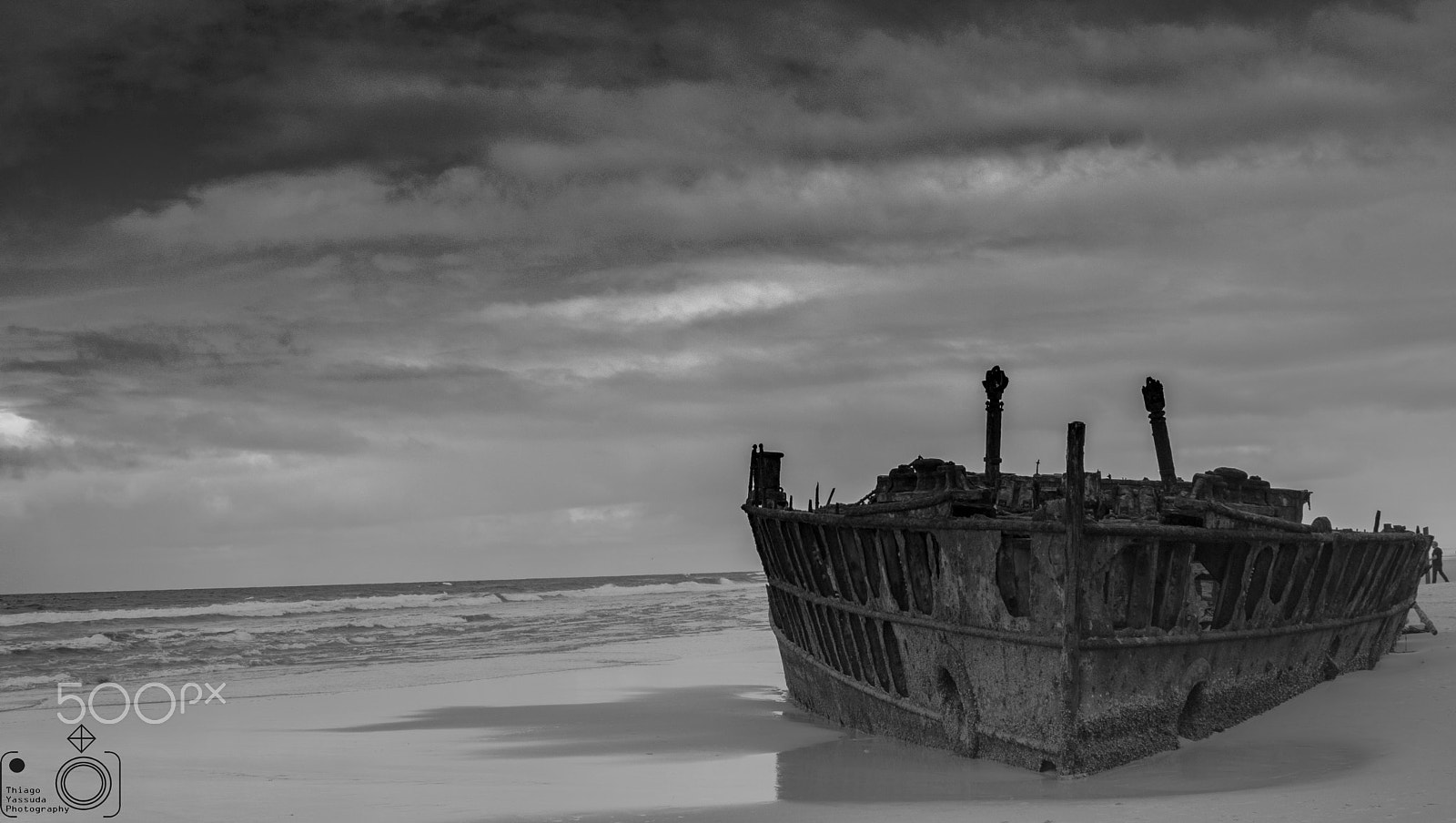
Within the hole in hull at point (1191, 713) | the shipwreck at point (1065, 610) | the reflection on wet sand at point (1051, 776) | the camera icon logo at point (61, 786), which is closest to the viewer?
the reflection on wet sand at point (1051, 776)

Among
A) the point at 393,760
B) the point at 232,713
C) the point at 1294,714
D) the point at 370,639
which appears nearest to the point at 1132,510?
the point at 1294,714

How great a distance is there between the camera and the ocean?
25406mm

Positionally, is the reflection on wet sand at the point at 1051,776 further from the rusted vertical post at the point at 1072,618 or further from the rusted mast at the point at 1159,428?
the rusted mast at the point at 1159,428

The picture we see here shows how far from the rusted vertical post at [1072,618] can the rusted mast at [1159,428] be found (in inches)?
306

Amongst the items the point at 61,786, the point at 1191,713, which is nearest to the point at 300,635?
the point at 61,786

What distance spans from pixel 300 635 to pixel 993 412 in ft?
86.6

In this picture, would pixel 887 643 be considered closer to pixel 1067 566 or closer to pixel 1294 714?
pixel 1067 566

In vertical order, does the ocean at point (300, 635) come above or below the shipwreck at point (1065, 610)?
below

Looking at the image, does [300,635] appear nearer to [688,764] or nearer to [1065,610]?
[688,764]

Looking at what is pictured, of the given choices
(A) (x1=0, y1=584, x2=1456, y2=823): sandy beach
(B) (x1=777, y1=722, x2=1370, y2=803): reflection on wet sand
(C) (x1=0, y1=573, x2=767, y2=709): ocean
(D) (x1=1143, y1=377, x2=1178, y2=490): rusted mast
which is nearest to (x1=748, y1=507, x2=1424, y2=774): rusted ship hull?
(B) (x1=777, y1=722, x2=1370, y2=803): reflection on wet sand

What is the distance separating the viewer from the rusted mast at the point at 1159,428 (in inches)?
677

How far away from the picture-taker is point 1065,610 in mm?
9930

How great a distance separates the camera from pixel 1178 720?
11359 millimetres

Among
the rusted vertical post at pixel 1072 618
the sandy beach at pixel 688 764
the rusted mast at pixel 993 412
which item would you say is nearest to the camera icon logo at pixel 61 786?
the sandy beach at pixel 688 764
